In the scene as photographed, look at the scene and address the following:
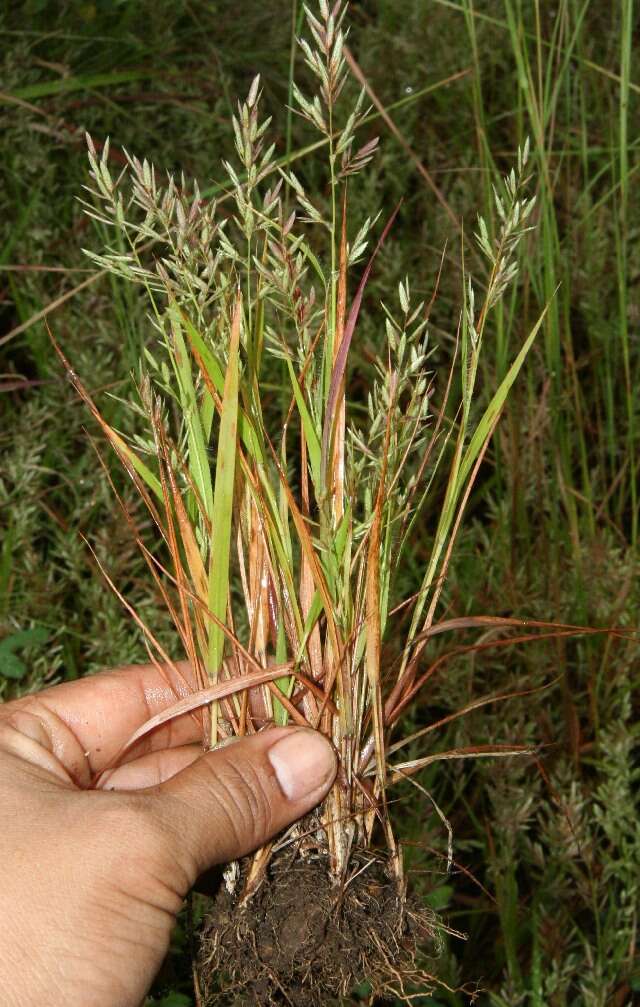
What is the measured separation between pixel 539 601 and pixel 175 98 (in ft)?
5.41

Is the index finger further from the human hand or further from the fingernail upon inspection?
the fingernail

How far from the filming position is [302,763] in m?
1.09

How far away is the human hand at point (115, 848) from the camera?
38.2 inches

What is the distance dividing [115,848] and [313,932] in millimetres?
272

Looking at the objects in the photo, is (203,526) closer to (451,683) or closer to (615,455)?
A: (451,683)

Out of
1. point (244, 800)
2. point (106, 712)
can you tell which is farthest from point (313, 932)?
point (106, 712)

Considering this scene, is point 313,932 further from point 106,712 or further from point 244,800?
point 106,712

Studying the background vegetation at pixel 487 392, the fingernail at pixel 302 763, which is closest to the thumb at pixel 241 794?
the fingernail at pixel 302 763

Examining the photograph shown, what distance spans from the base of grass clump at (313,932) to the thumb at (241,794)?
82 millimetres

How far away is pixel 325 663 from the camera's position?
1130 millimetres

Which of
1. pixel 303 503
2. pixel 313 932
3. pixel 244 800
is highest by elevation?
pixel 303 503

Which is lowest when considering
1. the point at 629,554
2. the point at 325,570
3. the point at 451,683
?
the point at 451,683

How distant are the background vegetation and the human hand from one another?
0.18m

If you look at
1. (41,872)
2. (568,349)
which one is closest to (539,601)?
(568,349)
